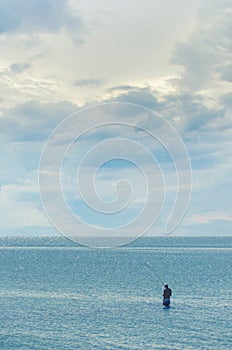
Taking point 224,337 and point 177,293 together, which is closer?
point 224,337

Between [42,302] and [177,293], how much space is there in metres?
23.9

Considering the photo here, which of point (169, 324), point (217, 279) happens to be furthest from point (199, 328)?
point (217, 279)

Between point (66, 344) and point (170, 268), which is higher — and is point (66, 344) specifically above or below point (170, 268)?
below

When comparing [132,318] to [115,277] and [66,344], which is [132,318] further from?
[115,277]

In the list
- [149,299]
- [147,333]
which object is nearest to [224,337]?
[147,333]

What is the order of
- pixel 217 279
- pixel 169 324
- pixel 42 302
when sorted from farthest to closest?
pixel 217 279, pixel 42 302, pixel 169 324

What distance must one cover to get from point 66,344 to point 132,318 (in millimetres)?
13212

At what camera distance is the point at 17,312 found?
70750mm

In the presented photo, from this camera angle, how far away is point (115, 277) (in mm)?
121688

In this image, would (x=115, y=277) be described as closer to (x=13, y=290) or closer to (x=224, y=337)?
(x=13, y=290)

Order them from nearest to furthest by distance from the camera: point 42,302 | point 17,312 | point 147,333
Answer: point 147,333
point 17,312
point 42,302

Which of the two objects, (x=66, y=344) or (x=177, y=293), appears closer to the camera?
(x=66, y=344)

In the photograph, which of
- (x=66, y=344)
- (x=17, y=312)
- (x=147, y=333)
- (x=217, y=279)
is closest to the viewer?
(x=66, y=344)

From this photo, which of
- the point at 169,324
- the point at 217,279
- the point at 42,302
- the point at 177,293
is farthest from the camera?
the point at 217,279
